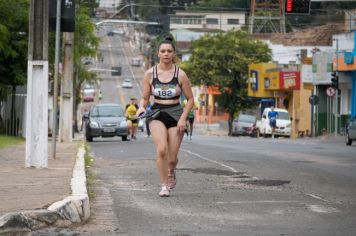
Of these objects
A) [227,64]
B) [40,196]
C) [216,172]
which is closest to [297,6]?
[216,172]

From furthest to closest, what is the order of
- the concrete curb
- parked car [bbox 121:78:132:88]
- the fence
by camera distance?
parked car [bbox 121:78:132:88], the fence, the concrete curb

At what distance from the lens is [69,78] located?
3409 cm

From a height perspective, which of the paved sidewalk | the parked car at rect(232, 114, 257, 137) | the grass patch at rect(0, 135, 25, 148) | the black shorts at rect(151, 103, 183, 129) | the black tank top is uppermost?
the black tank top

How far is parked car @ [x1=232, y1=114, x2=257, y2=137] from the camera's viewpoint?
206ft

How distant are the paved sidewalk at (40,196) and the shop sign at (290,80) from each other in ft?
171

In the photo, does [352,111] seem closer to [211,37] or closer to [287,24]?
[211,37]

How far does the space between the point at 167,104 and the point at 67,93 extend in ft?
71.5

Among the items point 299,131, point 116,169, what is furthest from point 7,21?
point 299,131

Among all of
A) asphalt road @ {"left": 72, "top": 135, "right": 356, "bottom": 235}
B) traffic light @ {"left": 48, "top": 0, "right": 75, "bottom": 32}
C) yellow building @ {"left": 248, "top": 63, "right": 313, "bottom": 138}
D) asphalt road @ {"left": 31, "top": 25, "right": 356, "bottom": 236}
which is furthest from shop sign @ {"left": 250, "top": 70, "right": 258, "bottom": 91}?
asphalt road @ {"left": 72, "top": 135, "right": 356, "bottom": 235}

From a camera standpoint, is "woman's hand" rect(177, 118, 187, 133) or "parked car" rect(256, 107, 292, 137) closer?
"woman's hand" rect(177, 118, 187, 133)

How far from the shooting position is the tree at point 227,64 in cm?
7606

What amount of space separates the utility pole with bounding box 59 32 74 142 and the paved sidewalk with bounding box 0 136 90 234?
1560 cm

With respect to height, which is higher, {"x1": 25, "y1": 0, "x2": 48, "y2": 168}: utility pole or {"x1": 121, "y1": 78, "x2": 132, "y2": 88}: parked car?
{"x1": 121, "y1": 78, "x2": 132, "y2": 88}: parked car

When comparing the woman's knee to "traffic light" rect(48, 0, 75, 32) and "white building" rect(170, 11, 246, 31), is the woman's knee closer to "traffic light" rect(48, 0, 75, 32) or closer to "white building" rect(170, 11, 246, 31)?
"traffic light" rect(48, 0, 75, 32)
